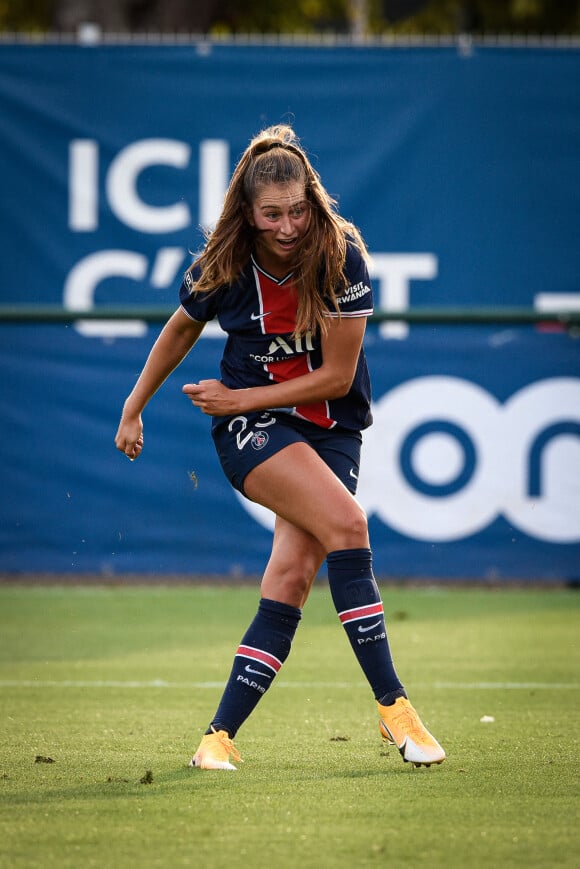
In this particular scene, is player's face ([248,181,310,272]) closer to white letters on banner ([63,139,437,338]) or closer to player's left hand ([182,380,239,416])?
player's left hand ([182,380,239,416])

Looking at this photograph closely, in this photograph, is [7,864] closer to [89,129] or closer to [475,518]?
[475,518]

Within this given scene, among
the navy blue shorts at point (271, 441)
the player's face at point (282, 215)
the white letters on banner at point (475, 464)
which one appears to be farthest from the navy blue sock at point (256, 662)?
the white letters on banner at point (475, 464)

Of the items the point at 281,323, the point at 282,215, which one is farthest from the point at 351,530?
the point at 282,215

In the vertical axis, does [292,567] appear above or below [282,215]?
below

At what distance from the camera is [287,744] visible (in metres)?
4.79

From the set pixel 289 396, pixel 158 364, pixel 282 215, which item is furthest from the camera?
pixel 158 364

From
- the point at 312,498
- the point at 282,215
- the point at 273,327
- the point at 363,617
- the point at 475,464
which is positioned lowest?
the point at 475,464

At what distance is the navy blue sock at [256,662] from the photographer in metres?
4.38

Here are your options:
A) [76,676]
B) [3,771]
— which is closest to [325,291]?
[3,771]

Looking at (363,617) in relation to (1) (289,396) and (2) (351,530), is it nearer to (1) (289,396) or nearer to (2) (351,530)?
(2) (351,530)

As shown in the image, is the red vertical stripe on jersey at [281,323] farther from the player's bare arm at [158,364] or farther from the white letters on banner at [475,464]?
the white letters on banner at [475,464]

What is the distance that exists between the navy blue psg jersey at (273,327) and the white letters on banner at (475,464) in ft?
14.8

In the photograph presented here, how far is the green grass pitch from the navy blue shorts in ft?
3.16

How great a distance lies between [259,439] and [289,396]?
0.59ft
